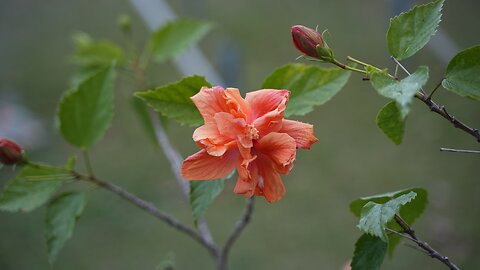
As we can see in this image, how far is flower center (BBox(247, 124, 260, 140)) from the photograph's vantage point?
1.50 feet

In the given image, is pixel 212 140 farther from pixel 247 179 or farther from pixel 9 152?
pixel 9 152

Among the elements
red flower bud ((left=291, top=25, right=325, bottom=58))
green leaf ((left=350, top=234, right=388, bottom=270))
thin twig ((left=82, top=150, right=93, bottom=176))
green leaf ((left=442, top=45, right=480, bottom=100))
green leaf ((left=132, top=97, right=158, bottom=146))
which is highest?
red flower bud ((left=291, top=25, right=325, bottom=58))

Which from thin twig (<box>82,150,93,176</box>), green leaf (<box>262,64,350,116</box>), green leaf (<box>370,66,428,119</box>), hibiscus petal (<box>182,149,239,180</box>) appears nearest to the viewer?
green leaf (<box>370,66,428,119</box>)

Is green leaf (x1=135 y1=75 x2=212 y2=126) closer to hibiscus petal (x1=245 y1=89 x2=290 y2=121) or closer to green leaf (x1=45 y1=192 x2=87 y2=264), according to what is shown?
hibiscus petal (x1=245 y1=89 x2=290 y2=121)

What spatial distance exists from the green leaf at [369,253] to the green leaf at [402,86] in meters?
0.16

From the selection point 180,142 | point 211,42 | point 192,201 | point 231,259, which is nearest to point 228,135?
point 192,201

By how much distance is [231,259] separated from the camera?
174cm

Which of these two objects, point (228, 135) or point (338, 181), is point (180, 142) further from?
point (228, 135)

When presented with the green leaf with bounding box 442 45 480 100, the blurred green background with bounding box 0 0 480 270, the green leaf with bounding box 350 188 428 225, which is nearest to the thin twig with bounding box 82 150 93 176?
the green leaf with bounding box 350 188 428 225

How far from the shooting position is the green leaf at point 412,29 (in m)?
0.46

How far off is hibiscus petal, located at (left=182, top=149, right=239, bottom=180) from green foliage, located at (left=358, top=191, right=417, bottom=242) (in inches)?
5.1

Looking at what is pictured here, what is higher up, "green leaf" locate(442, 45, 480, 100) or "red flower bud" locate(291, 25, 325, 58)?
"red flower bud" locate(291, 25, 325, 58)

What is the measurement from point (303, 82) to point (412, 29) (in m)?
0.17

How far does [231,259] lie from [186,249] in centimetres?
18
